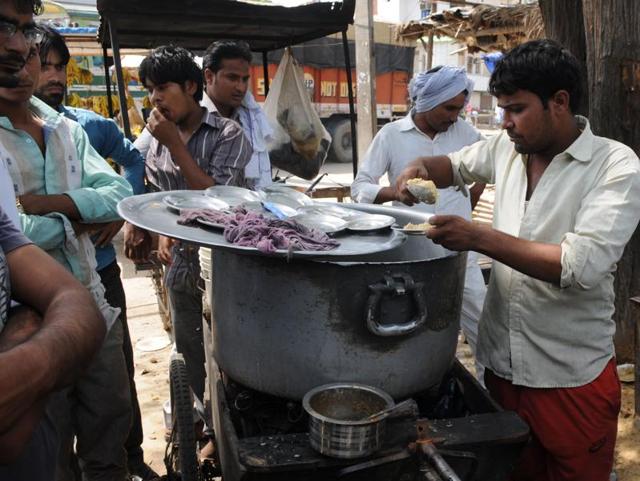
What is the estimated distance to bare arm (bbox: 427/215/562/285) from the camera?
169 centimetres

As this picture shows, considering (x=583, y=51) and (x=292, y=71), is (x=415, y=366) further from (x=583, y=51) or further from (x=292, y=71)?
(x=292, y=71)

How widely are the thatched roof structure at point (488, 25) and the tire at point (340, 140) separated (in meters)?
7.19

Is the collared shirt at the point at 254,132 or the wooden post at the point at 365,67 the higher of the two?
the wooden post at the point at 365,67

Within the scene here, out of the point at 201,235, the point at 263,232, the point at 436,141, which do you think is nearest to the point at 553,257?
the point at 263,232

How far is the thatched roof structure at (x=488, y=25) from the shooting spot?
8086mm

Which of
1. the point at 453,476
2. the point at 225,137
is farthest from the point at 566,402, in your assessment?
the point at 225,137

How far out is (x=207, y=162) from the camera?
2.95 meters

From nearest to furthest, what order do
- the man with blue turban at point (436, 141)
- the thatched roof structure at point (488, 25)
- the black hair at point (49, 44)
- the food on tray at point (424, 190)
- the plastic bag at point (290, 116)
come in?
the food on tray at point (424, 190) < the black hair at point (49, 44) < the man with blue turban at point (436, 141) < the plastic bag at point (290, 116) < the thatched roof structure at point (488, 25)

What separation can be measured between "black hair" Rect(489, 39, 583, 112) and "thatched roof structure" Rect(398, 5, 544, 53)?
6.04 m

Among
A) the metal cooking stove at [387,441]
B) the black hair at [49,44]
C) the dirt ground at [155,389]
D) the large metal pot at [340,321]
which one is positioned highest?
the black hair at [49,44]

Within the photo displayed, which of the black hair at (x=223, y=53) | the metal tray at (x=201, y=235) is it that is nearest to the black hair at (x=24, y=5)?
the metal tray at (x=201, y=235)

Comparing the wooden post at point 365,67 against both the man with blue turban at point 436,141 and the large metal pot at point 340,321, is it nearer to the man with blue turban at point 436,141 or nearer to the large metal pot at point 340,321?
the man with blue turban at point 436,141

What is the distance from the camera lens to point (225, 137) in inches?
116

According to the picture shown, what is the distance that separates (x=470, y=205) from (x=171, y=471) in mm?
2408
